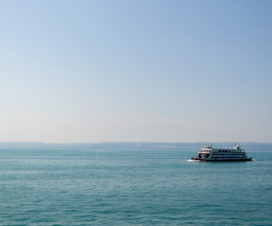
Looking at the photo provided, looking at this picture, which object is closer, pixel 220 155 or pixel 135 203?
pixel 135 203

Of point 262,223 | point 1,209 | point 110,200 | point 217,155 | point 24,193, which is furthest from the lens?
point 217,155

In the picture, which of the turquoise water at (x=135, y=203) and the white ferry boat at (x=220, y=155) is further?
the white ferry boat at (x=220, y=155)

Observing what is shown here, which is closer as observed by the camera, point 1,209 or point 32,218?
point 32,218

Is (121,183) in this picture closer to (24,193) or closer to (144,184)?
(144,184)

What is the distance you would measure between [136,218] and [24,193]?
28310mm

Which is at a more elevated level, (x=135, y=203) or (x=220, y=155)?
(x=220, y=155)

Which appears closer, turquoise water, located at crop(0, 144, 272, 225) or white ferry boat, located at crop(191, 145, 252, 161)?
turquoise water, located at crop(0, 144, 272, 225)

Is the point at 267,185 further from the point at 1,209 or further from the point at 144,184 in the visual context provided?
the point at 1,209

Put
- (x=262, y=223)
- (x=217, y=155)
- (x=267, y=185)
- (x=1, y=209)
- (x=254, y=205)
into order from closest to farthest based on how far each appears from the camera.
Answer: (x=262, y=223), (x=1, y=209), (x=254, y=205), (x=267, y=185), (x=217, y=155)

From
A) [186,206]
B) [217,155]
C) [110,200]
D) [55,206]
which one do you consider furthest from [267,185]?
[217,155]

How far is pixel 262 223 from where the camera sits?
41.3 metres

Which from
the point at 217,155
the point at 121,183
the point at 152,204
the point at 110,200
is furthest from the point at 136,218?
the point at 217,155

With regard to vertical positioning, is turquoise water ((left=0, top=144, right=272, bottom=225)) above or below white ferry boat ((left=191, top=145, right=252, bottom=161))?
below

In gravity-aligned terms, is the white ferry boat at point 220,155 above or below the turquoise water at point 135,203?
above
